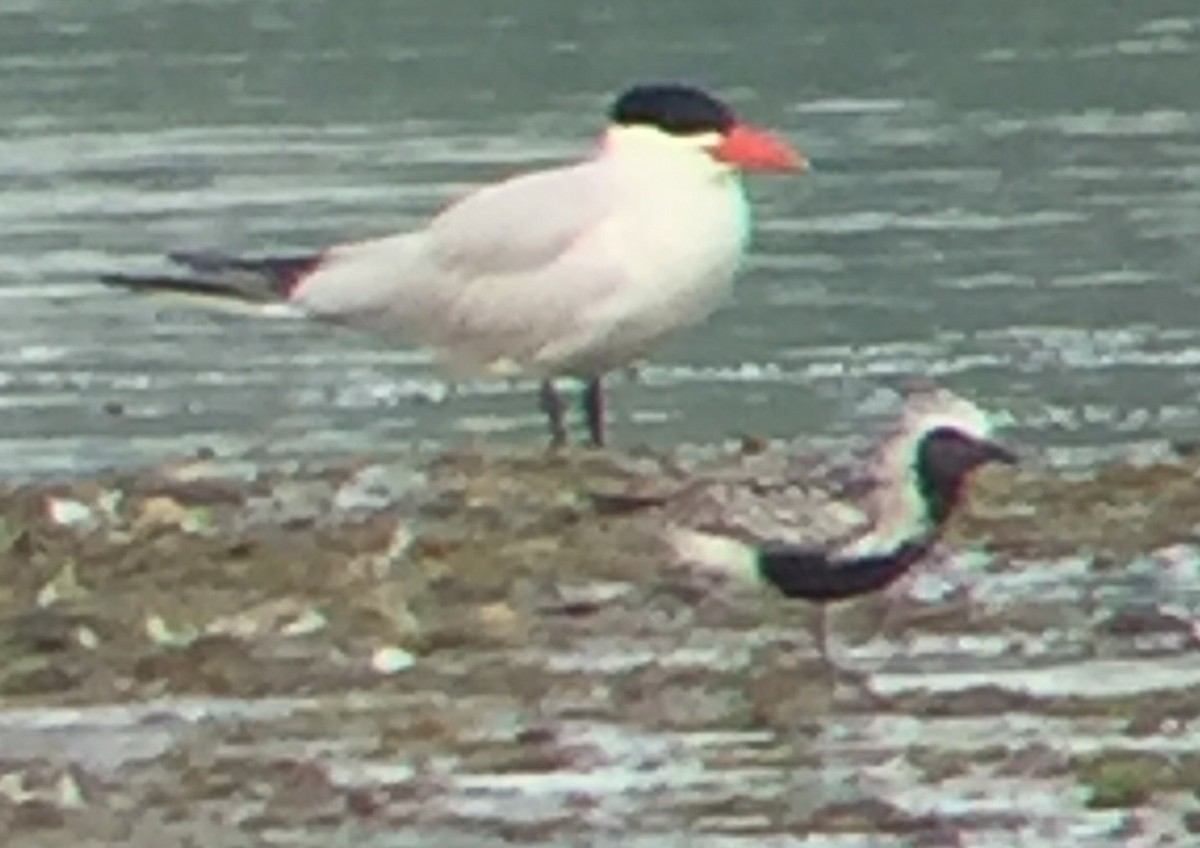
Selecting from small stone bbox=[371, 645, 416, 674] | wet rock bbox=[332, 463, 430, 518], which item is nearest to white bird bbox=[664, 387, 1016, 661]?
small stone bbox=[371, 645, 416, 674]

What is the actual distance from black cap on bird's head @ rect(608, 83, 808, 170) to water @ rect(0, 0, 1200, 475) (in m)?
1.51

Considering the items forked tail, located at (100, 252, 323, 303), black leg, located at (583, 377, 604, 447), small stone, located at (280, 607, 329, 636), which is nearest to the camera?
small stone, located at (280, 607, 329, 636)

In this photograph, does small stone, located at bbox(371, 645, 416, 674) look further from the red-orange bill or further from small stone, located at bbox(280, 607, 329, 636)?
the red-orange bill

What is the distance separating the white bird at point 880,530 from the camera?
11.2 m

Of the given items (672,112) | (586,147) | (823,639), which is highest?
(672,112)

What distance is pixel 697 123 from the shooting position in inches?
623

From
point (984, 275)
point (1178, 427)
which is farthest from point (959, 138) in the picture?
point (1178, 427)

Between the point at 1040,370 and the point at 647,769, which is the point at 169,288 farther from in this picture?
the point at 647,769

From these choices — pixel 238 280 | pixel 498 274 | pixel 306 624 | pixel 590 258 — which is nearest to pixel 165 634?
pixel 306 624

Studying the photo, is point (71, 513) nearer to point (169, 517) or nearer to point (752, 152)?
point (169, 517)

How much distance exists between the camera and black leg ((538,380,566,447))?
51.7 ft

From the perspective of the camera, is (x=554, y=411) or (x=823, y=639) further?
(x=554, y=411)

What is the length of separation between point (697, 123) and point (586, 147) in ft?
41.2

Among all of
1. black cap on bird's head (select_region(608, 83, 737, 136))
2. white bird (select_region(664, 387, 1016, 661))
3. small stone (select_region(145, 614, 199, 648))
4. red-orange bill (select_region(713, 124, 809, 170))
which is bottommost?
small stone (select_region(145, 614, 199, 648))
